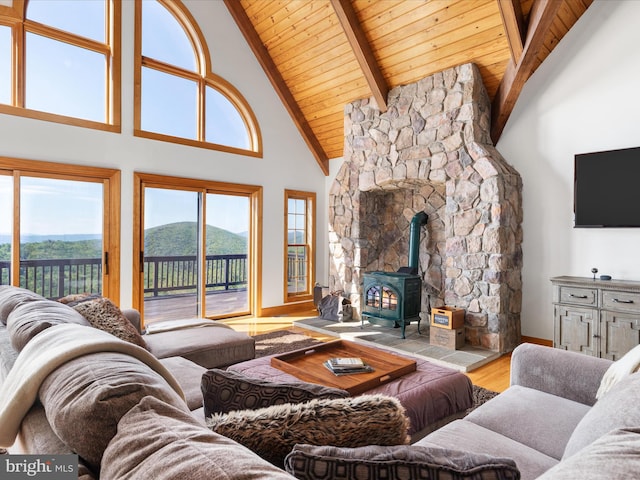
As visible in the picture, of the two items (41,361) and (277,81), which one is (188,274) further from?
(41,361)

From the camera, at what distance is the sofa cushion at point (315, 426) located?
958mm

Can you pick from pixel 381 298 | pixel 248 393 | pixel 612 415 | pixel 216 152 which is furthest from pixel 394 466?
pixel 216 152

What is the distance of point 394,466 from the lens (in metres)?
0.79

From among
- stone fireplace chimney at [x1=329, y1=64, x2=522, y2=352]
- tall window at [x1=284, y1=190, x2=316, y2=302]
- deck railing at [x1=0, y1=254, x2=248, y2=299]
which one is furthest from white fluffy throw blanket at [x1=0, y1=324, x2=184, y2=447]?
tall window at [x1=284, y1=190, x2=316, y2=302]

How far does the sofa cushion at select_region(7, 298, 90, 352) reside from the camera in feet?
4.85

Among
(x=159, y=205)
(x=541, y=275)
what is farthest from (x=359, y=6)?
(x=541, y=275)

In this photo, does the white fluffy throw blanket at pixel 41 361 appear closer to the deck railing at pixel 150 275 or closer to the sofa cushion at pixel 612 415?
the sofa cushion at pixel 612 415

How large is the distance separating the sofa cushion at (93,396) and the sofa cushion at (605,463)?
2.84 ft

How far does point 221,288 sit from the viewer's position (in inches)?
230

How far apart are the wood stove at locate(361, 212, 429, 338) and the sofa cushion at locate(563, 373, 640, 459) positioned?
358 centimetres

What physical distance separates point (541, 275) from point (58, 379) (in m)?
4.92

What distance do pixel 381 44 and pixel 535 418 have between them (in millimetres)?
4629

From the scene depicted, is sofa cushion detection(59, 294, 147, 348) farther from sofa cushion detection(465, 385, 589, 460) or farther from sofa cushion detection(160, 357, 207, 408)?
sofa cushion detection(465, 385, 589, 460)

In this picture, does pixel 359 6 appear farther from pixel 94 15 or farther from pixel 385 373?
pixel 385 373
